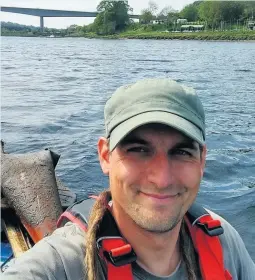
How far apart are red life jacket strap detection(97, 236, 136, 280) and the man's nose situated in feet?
1.09

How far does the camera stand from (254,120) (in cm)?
1688

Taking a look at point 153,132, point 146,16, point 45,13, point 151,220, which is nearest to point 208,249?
point 151,220

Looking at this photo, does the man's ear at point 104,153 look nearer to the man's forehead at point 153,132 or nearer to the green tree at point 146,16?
the man's forehead at point 153,132

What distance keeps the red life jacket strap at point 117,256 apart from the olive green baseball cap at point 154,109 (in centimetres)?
44

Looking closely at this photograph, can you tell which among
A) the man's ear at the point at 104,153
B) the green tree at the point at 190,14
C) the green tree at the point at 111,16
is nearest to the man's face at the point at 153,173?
the man's ear at the point at 104,153

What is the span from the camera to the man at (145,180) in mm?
2373

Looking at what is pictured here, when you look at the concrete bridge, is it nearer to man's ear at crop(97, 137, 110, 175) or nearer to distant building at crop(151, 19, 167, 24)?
distant building at crop(151, 19, 167, 24)

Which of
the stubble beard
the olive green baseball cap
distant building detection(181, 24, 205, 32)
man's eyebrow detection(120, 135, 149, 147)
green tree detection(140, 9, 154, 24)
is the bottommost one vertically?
distant building detection(181, 24, 205, 32)

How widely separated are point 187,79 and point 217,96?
583cm

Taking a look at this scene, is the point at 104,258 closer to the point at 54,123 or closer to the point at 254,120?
the point at 54,123

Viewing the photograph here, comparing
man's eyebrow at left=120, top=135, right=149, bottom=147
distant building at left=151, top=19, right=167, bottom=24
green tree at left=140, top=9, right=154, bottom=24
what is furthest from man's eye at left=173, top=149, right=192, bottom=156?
green tree at left=140, top=9, right=154, bottom=24

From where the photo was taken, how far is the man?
237cm

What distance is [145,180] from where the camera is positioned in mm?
2457

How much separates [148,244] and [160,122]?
Answer: 62 centimetres
